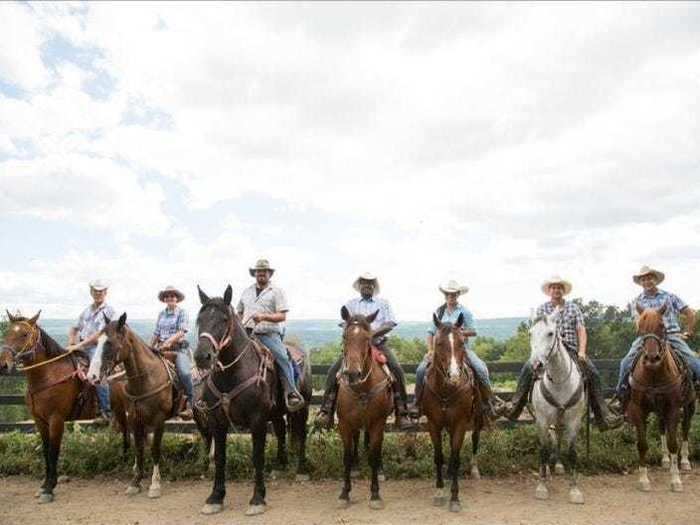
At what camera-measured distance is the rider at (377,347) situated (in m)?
8.30

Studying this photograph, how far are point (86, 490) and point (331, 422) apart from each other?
400cm

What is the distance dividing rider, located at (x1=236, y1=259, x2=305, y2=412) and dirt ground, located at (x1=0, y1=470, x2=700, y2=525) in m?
1.45

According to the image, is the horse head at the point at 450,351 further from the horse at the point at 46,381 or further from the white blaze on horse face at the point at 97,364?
the horse at the point at 46,381

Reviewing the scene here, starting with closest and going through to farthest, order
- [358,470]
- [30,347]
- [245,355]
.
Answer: [245,355]
[30,347]
[358,470]

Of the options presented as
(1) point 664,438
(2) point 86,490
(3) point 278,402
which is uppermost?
(3) point 278,402

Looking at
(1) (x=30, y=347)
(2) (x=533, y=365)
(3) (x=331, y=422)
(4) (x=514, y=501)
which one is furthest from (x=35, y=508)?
(2) (x=533, y=365)

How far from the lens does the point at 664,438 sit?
9156 mm

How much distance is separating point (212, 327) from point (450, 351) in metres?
3.10

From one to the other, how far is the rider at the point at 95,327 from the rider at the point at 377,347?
3.61 m

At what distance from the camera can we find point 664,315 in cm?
906

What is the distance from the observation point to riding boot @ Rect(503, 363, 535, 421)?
862cm

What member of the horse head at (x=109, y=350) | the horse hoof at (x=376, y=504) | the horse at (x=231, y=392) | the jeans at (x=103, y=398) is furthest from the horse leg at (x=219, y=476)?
the jeans at (x=103, y=398)

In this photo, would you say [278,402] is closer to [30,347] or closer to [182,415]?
[182,415]

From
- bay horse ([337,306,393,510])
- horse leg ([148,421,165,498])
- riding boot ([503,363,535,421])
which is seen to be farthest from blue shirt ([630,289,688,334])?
horse leg ([148,421,165,498])
